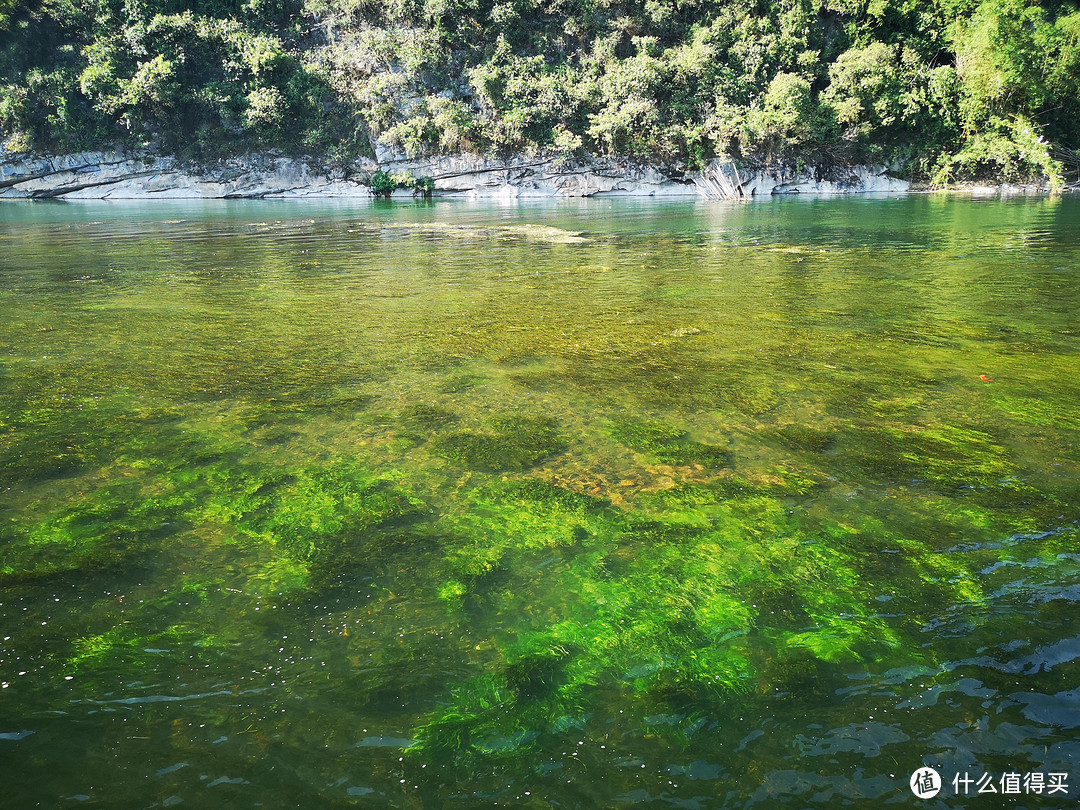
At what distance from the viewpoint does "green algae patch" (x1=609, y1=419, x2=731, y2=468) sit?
348 cm

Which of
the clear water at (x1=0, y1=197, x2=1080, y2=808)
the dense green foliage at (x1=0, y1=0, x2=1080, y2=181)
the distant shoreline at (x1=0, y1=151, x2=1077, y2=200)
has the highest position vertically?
the dense green foliage at (x1=0, y1=0, x2=1080, y2=181)

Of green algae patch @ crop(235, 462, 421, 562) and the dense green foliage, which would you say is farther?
the dense green foliage

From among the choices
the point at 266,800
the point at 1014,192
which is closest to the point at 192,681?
the point at 266,800

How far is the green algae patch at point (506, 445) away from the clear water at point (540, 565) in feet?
0.08

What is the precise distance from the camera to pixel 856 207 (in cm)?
2341

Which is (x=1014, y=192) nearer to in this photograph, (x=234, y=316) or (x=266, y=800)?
(x=234, y=316)

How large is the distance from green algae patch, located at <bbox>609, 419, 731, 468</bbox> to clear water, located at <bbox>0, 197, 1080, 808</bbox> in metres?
0.02

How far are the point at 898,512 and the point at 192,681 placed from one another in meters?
2.94

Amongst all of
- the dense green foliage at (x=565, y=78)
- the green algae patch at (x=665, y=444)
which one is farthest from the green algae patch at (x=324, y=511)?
the dense green foliage at (x=565, y=78)

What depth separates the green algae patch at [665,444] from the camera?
11.4ft

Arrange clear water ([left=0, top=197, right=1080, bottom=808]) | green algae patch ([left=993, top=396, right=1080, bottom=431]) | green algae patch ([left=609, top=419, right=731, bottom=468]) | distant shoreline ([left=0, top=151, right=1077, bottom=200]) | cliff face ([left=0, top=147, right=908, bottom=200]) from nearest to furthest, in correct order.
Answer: clear water ([left=0, top=197, right=1080, bottom=808]), green algae patch ([left=609, top=419, right=731, bottom=468]), green algae patch ([left=993, top=396, right=1080, bottom=431]), distant shoreline ([left=0, top=151, right=1077, bottom=200]), cliff face ([left=0, top=147, right=908, bottom=200])

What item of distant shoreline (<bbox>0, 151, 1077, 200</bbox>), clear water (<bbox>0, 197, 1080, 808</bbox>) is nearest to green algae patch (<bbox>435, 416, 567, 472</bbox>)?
clear water (<bbox>0, 197, 1080, 808</bbox>)

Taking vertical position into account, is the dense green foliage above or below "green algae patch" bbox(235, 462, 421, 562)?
above

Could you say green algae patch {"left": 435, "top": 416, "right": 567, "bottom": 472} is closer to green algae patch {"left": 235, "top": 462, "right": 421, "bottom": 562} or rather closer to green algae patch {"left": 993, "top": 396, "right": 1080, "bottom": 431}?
green algae patch {"left": 235, "top": 462, "right": 421, "bottom": 562}
